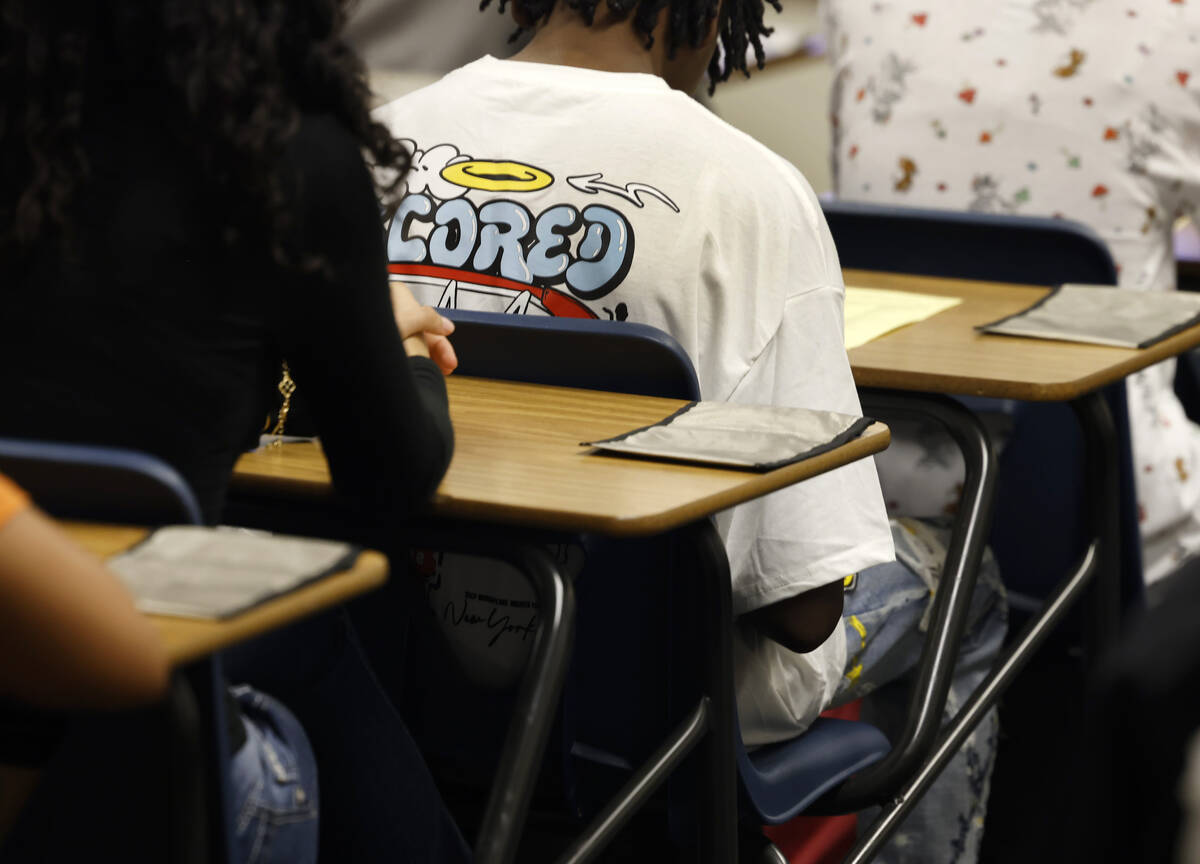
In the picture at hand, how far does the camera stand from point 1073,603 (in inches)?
71.4

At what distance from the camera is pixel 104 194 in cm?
92

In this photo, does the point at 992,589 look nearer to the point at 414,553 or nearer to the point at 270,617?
the point at 414,553

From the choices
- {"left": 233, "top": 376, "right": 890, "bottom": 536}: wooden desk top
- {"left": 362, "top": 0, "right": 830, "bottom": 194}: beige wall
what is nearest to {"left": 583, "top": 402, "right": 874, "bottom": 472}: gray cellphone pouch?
{"left": 233, "top": 376, "right": 890, "bottom": 536}: wooden desk top

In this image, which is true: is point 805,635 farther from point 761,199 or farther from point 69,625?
point 69,625

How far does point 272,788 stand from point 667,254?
63 cm

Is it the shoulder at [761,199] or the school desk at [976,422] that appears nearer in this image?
the shoulder at [761,199]

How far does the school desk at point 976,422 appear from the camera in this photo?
151 cm

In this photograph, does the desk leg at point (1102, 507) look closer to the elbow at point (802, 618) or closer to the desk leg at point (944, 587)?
the desk leg at point (944, 587)

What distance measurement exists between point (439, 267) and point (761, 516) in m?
0.39

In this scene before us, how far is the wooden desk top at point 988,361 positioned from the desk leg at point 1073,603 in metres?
0.16

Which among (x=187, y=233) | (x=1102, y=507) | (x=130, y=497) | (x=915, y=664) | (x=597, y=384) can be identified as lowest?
(x=915, y=664)

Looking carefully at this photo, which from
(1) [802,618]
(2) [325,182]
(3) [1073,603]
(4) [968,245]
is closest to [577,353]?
(1) [802,618]

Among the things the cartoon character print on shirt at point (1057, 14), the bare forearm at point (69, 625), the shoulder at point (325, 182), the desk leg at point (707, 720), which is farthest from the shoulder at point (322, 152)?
the cartoon character print on shirt at point (1057, 14)

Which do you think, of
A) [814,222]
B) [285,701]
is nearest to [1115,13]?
[814,222]
